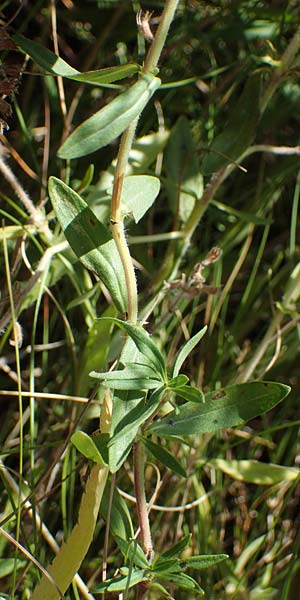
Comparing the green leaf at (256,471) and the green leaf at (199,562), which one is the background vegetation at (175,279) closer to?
the green leaf at (256,471)

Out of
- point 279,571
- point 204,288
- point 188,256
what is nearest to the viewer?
point 204,288

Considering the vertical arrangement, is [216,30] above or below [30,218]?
above

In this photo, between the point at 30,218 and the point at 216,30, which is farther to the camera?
the point at 216,30

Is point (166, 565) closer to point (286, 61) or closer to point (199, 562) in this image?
point (199, 562)

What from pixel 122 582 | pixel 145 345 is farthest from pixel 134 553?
pixel 145 345

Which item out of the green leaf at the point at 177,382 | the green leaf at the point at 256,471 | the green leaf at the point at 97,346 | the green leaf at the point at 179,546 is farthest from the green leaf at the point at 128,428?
the green leaf at the point at 256,471

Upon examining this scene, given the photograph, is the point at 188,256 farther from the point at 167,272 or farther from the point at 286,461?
the point at 286,461

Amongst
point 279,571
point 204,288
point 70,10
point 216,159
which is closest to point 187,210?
point 216,159
